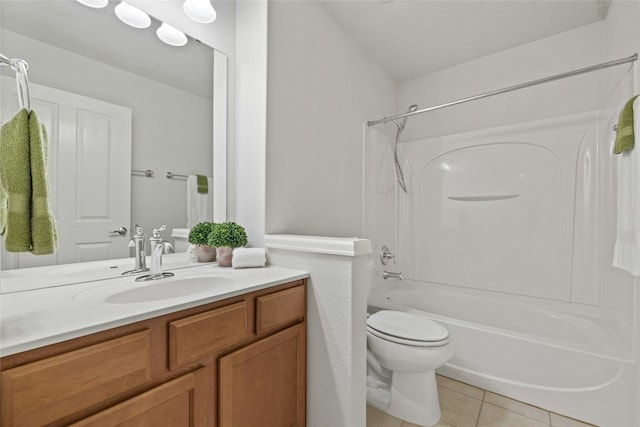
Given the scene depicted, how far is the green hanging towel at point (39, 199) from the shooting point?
2.29 ft

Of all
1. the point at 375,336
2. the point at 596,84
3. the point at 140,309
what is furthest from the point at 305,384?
the point at 596,84

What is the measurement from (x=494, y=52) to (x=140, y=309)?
3090 millimetres

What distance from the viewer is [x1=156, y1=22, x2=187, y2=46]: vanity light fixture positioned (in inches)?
56.6

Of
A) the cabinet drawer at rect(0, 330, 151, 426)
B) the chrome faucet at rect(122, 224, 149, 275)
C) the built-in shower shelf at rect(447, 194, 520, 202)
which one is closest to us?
the cabinet drawer at rect(0, 330, 151, 426)

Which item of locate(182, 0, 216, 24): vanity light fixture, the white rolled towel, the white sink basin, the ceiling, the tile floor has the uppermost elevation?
the ceiling

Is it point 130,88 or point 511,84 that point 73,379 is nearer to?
point 130,88

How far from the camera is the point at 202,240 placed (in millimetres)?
1510

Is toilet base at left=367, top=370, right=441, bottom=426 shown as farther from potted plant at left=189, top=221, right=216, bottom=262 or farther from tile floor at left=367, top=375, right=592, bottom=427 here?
potted plant at left=189, top=221, right=216, bottom=262

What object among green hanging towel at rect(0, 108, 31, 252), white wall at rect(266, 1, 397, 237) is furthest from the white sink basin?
white wall at rect(266, 1, 397, 237)

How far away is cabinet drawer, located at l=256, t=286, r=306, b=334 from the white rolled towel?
0.26m

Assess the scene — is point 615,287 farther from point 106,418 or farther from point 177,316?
point 106,418

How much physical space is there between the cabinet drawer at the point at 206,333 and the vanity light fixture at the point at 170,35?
4.44 ft

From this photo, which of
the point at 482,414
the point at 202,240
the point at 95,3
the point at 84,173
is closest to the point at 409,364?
the point at 482,414

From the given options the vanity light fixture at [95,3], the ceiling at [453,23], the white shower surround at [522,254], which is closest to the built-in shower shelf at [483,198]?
the white shower surround at [522,254]
